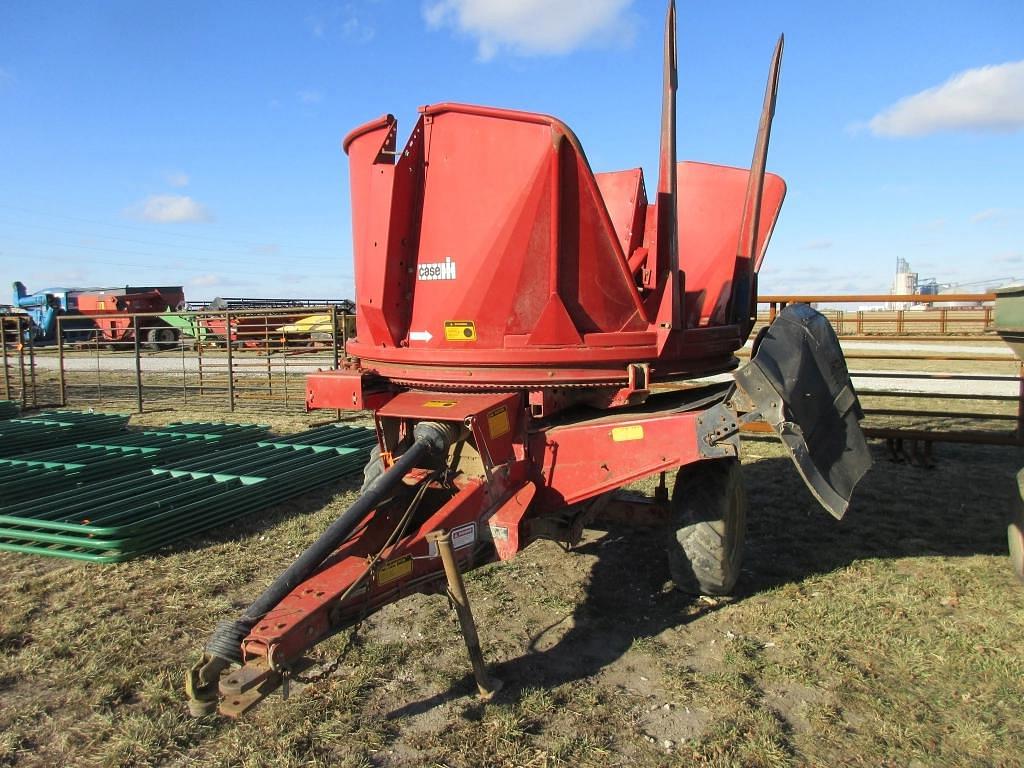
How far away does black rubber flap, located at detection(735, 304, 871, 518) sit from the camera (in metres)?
3.45

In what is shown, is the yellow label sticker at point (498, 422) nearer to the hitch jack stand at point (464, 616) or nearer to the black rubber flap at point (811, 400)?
the hitch jack stand at point (464, 616)

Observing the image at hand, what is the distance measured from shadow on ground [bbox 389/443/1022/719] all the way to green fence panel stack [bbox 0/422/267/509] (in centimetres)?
519

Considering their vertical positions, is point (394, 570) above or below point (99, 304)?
below

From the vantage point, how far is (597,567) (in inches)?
190

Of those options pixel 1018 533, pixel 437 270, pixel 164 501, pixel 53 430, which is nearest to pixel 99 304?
pixel 53 430

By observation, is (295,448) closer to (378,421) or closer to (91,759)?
(378,421)

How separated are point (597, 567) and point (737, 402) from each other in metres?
1.82

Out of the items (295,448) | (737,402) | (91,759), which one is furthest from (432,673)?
(295,448)

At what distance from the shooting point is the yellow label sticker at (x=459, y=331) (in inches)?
153

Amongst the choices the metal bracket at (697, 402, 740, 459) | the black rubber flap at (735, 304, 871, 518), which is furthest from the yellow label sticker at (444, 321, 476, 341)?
the black rubber flap at (735, 304, 871, 518)

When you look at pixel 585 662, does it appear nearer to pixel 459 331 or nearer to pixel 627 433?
pixel 627 433

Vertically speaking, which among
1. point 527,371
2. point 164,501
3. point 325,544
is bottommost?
point 164,501

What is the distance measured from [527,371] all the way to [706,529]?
138 cm

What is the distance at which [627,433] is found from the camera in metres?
3.79
